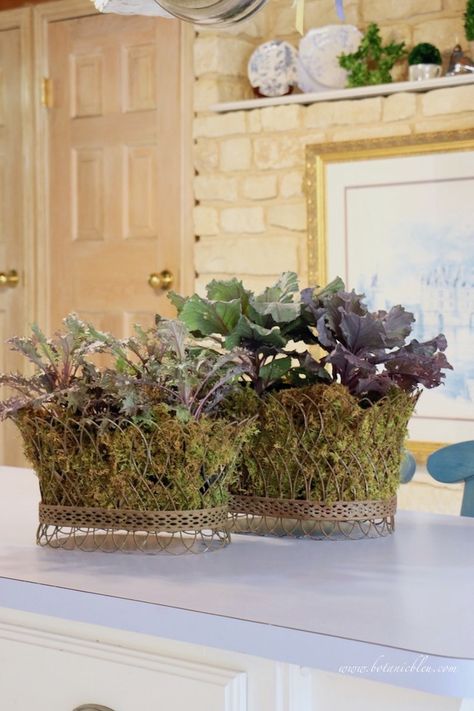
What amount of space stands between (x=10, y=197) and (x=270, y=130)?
1.32m

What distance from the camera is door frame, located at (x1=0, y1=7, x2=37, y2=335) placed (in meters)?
4.61

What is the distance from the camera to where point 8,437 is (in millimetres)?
4613

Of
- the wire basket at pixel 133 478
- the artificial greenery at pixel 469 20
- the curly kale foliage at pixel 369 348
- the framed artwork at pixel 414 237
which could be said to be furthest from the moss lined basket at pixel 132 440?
the artificial greenery at pixel 469 20

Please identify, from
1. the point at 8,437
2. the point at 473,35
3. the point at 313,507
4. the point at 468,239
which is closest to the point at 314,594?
the point at 313,507

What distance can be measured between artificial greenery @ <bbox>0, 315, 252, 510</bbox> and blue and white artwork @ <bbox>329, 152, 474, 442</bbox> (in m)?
2.35

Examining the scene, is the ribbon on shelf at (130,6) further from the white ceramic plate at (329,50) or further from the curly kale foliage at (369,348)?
the white ceramic plate at (329,50)

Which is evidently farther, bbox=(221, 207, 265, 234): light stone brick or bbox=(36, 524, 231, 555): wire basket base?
bbox=(221, 207, 265, 234): light stone brick

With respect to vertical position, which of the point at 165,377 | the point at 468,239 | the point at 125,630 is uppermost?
the point at 468,239

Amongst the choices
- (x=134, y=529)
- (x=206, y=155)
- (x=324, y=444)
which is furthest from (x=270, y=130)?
(x=134, y=529)

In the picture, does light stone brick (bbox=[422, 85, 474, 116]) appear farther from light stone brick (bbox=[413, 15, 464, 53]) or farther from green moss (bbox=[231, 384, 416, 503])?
green moss (bbox=[231, 384, 416, 503])

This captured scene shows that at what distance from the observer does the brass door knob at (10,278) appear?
15.3 ft

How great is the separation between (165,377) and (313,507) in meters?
0.26

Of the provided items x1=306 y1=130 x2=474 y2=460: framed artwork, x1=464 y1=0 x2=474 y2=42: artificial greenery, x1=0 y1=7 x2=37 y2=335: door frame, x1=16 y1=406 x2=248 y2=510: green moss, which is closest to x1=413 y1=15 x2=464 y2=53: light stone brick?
x1=464 y1=0 x2=474 y2=42: artificial greenery

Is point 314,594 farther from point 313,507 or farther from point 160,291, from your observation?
point 160,291
